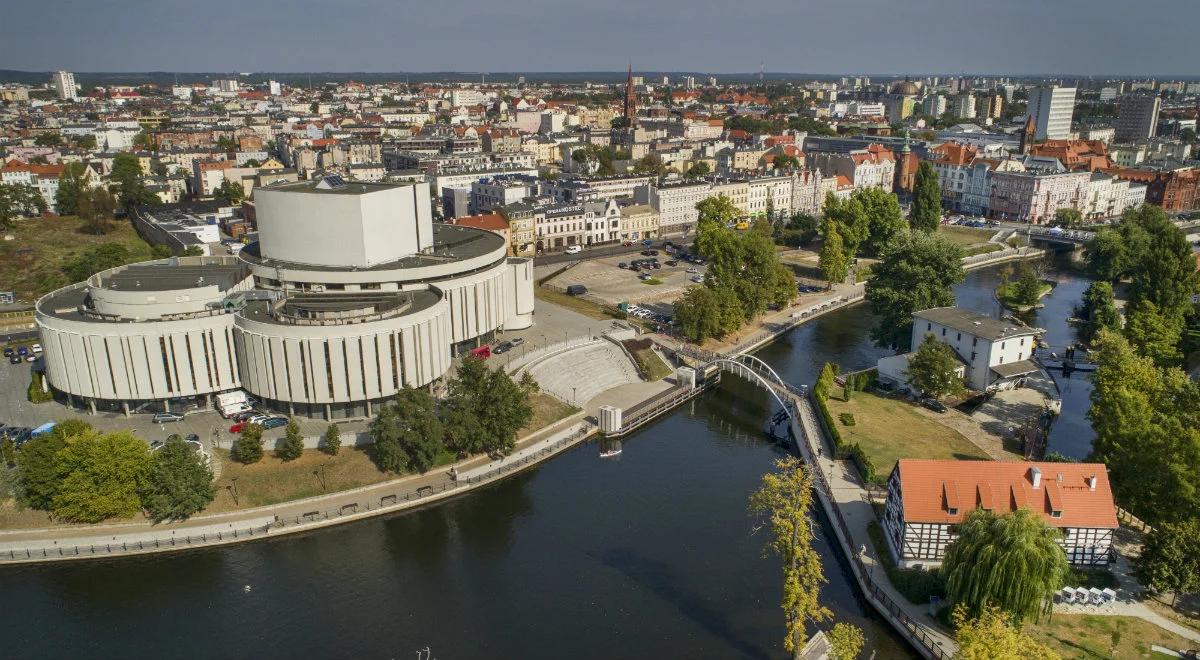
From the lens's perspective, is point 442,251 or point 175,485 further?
point 442,251

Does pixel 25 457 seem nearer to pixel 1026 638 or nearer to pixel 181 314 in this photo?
pixel 181 314

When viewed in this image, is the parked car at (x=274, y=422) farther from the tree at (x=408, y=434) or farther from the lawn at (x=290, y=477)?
the tree at (x=408, y=434)

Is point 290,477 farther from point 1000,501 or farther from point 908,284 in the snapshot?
point 908,284

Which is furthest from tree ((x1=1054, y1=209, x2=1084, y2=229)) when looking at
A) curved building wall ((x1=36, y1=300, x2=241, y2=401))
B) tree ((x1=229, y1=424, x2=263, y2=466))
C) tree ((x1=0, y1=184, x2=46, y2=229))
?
tree ((x1=0, y1=184, x2=46, y2=229))

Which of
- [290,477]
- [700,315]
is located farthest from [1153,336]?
[290,477]

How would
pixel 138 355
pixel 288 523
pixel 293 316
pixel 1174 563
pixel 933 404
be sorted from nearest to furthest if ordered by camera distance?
1. pixel 1174 563
2. pixel 288 523
3. pixel 138 355
4. pixel 293 316
5. pixel 933 404

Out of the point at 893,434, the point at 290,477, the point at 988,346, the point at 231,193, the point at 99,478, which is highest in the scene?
the point at 231,193

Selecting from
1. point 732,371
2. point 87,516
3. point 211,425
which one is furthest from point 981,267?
point 87,516
